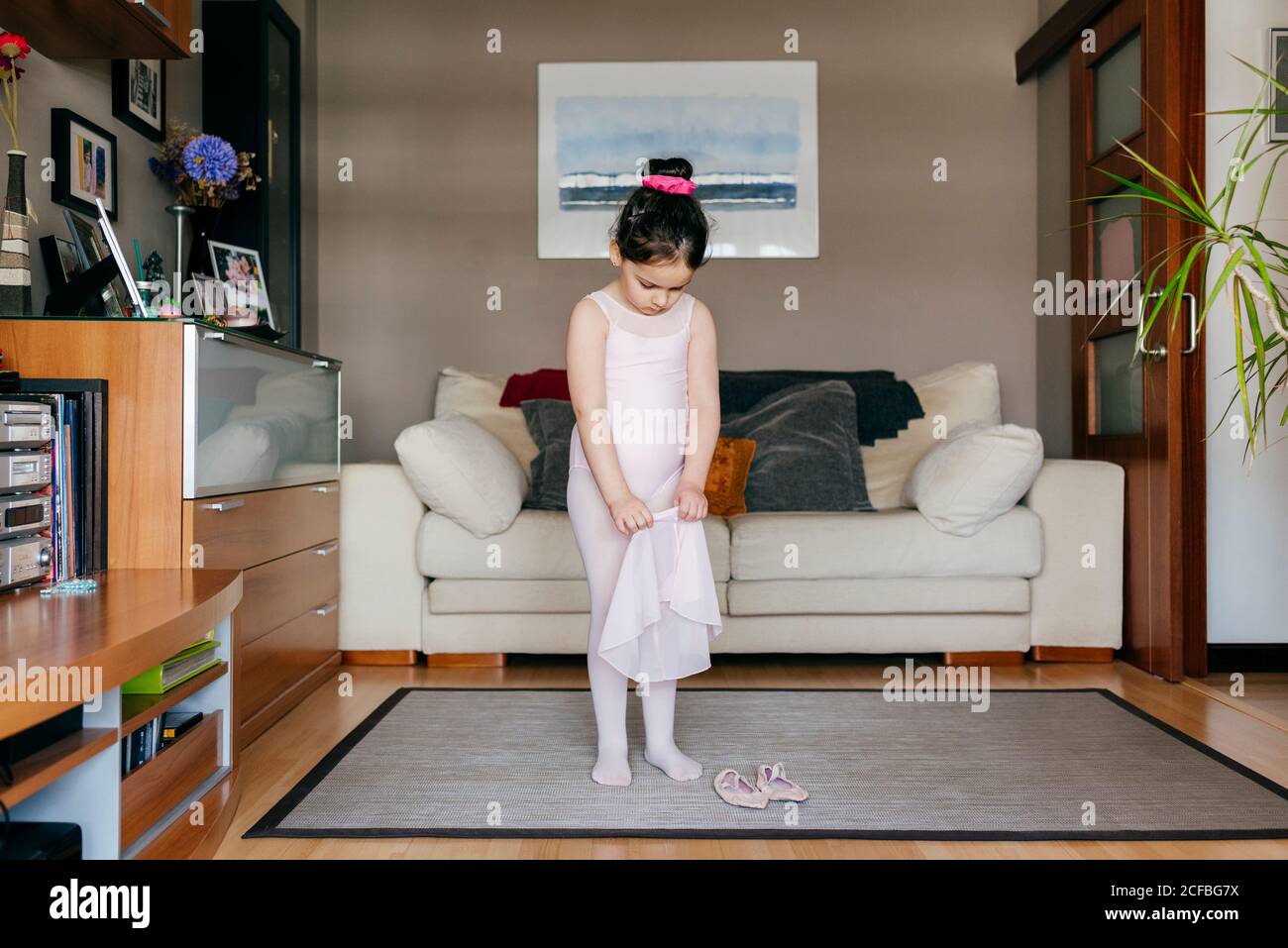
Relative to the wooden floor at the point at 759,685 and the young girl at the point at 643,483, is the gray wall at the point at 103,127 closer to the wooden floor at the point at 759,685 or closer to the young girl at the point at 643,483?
the wooden floor at the point at 759,685

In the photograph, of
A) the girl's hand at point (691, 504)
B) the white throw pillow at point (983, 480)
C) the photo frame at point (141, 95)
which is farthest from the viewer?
the white throw pillow at point (983, 480)

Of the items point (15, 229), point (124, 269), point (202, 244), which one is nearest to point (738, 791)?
point (124, 269)

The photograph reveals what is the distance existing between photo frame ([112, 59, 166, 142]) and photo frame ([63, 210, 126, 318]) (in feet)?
1.29

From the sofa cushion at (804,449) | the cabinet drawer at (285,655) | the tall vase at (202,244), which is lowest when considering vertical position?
the cabinet drawer at (285,655)

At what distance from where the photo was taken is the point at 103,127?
2637mm

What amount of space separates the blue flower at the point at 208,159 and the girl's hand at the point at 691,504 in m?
1.82

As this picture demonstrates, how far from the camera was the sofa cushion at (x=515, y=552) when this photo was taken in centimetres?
299

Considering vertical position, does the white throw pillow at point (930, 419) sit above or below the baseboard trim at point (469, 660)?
above

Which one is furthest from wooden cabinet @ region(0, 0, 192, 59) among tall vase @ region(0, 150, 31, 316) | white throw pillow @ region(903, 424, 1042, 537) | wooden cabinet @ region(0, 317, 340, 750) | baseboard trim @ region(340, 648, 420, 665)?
white throw pillow @ region(903, 424, 1042, 537)

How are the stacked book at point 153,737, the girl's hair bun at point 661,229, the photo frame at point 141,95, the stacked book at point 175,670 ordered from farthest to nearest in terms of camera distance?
1. the photo frame at point 141,95
2. the girl's hair bun at point 661,229
3. the stacked book at point 175,670
4. the stacked book at point 153,737

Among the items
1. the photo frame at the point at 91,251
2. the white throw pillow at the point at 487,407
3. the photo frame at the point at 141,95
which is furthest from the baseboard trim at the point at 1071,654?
the photo frame at the point at 141,95

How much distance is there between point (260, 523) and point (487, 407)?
55.3 inches
